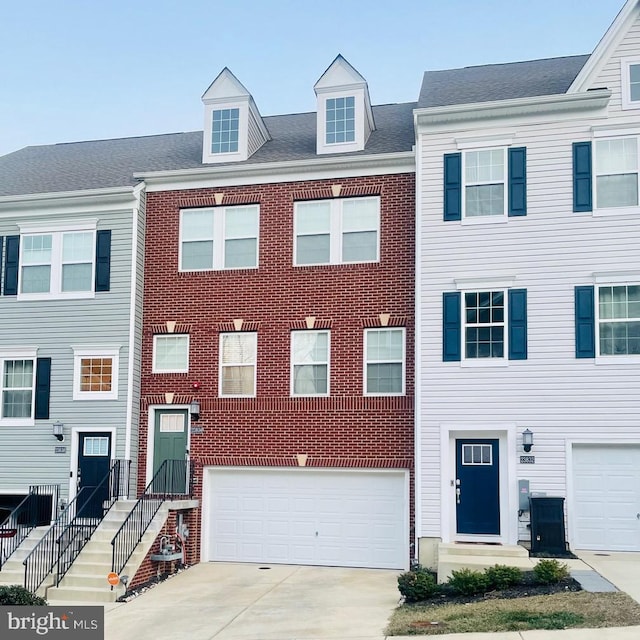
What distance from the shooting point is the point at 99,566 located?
14852mm

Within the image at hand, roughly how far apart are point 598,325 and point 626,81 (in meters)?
4.74

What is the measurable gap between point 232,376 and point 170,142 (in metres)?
7.20

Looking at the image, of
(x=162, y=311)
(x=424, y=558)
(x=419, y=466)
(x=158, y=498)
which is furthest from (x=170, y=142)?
(x=424, y=558)

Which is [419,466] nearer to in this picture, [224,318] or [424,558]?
[424,558]

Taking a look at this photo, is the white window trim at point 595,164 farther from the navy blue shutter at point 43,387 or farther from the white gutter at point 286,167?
the navy blue shutter at point 43,387

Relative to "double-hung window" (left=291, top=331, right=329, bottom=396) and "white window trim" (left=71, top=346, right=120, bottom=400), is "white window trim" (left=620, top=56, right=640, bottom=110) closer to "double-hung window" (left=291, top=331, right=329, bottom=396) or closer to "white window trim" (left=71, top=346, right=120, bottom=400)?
"double-hung window" (left=291, top=331, right=329, bottom=396)

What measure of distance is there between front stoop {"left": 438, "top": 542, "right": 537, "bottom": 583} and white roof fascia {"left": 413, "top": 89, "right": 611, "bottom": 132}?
8.11 meters

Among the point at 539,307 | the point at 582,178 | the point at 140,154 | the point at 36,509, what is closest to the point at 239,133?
the point at 140,154

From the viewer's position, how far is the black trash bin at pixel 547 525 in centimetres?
1452

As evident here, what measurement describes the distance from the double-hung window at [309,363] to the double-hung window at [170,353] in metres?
2.49

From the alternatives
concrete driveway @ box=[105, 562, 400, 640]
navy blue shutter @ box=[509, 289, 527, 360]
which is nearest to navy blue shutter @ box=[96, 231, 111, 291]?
concrete driveway @ box=[105, 562, 400, 640]

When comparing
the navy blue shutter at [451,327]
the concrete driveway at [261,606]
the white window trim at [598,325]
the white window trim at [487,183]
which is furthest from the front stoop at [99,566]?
the white window trim at [598,325]

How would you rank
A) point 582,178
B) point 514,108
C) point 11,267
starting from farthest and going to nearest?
point 11,267, point 514,108, point 582,178

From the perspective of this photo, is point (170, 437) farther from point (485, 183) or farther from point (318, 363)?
point (485, 183)
